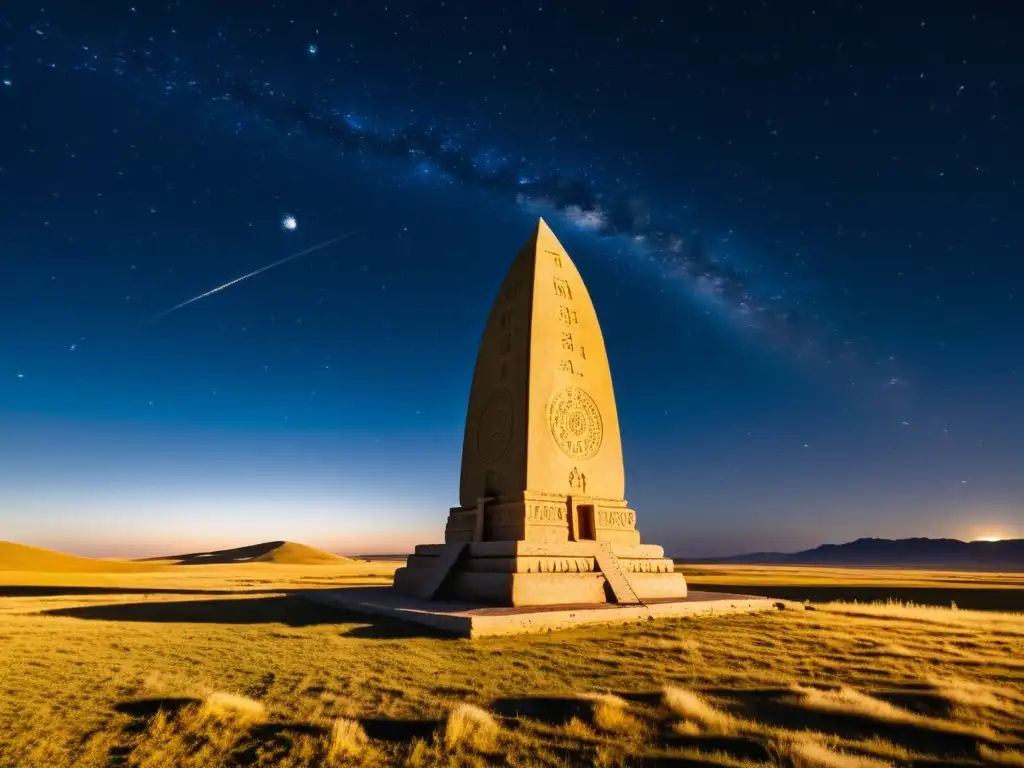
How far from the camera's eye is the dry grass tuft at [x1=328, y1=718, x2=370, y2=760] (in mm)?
5145

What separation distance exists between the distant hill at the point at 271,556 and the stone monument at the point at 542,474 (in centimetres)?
6152

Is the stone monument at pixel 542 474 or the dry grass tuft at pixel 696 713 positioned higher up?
the stone monument at pixel 542 474

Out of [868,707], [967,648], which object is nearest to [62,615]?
[868,707]

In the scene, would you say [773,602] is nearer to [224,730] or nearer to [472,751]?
[472,751]

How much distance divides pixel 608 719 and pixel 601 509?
489 inches

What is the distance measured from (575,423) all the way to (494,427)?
103 inches

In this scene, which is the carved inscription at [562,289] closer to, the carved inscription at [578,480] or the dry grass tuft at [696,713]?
the carved inscription at [578,480]

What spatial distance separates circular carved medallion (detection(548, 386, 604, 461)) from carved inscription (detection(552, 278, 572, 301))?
3477 mm

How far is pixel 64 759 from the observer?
5070 mm

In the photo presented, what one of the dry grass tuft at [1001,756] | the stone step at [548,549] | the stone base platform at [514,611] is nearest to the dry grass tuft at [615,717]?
the dry grass tuft at [1001,756]

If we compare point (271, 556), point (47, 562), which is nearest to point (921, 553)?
point (271, 556)

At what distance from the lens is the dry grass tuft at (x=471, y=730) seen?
5.30 meters

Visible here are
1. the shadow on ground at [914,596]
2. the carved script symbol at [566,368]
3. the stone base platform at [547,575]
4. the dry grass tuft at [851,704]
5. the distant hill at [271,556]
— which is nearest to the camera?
the dry grass tuft at [851,704]

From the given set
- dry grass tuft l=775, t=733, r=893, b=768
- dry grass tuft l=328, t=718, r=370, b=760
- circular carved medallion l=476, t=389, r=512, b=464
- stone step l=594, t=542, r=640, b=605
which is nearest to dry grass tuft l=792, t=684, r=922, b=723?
dry grass tuft l=775, t=733, r=893, b=768
